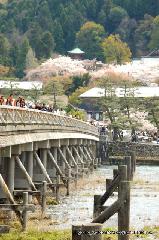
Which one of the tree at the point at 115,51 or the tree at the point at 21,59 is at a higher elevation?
the tree at the point at 115,51

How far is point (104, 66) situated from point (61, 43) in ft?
91.8

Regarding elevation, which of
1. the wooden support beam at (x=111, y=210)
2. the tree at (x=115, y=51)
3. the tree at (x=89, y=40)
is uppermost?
the tree at (x=89, y=40)

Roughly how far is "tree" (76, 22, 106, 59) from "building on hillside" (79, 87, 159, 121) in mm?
60251

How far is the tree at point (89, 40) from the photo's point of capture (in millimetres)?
177625

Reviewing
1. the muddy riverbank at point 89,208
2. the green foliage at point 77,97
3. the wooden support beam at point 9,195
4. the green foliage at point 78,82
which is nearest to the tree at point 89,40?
the green foliage at point 78,82

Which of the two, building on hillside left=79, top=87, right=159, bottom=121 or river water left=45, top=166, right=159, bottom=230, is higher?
building on hillside left=79, top=87, right=159, bottom=121

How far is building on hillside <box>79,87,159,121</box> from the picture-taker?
106113 mm

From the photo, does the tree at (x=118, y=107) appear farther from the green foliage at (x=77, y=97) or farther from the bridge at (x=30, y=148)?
the bridge at (x=30, y=148)

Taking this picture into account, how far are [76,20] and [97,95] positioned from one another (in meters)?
77.3

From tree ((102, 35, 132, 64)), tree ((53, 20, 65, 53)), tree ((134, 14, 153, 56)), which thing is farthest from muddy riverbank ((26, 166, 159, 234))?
tree ((134, 14, 153, 56))

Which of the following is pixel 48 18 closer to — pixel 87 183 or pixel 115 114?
pixel 115 114

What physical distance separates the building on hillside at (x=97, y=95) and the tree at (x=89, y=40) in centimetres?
6025

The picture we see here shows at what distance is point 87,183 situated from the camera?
5184cm

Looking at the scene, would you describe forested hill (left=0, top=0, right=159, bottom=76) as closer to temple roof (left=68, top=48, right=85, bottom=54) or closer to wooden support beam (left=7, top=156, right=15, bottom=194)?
temple roof (left=68, top=48, right=85, bottom=54)
